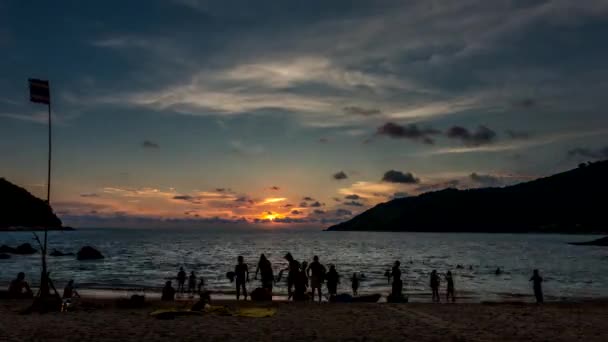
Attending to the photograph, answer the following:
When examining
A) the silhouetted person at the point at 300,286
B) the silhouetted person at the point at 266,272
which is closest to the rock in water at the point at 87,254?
the silhouetted person at the point at 266,272

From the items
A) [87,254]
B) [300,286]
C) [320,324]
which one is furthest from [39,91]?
[87,254]

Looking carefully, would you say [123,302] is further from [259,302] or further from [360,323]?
[360,323]

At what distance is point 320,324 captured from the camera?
1571 centimetres

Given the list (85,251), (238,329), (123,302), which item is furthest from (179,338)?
(85,251)

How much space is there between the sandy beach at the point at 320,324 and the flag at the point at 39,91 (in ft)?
25.3

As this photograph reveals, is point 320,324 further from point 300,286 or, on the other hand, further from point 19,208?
point 19,208

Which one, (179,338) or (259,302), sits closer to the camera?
(179,338)

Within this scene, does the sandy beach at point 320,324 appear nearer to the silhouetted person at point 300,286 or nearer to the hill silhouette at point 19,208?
the silhouetted person at point 300,286

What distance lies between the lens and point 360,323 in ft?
52.3

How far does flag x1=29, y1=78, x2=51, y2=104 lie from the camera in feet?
61.7

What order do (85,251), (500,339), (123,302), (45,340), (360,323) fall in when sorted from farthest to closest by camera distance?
(85,251) → (123,302) → (360,323) → (500,339) → (45,340)

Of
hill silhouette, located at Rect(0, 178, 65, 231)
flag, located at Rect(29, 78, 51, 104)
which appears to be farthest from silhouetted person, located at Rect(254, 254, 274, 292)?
hill silhouette, located at Rect(0, 178, 65, 231)

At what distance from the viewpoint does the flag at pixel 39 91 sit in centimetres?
1880

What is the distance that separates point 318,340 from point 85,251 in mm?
77784
